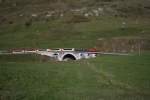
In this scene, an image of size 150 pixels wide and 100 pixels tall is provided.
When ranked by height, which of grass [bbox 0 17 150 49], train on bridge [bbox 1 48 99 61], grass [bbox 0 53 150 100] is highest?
grass [bbox 0 17 150 49]

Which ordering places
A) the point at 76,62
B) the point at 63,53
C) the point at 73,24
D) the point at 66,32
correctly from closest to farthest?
the point at 76,62 → the point at 63,53 → the point at 66,32 → the point at 73,24

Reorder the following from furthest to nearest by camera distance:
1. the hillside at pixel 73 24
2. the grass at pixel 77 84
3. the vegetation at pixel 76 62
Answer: the hillside at pixel 73 24
the vegetation at pixel 76 62
the grass at pixel 77 84

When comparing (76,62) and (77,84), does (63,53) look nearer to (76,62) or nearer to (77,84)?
(76,62)

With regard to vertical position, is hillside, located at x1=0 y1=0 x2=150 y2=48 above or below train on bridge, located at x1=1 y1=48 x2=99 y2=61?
above

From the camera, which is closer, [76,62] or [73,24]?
[76,62]

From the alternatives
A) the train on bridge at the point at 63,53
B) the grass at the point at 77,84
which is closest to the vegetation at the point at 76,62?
the grass at the point at 77,84

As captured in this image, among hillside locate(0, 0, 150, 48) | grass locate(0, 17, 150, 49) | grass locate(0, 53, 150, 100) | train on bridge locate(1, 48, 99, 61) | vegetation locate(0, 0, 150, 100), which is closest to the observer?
grass locate(0, 53, 150, 100)

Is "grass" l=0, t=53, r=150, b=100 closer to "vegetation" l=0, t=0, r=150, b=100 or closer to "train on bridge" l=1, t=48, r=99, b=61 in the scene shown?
"vegetation" l=0, t=0, r=150, b=100

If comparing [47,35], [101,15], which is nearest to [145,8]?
[101,15]

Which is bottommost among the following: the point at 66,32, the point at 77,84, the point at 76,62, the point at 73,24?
the point at 77,84

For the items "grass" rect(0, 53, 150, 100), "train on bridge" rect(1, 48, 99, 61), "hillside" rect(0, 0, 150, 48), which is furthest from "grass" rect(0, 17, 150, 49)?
"grass" rect(0, 53, 150, 100)

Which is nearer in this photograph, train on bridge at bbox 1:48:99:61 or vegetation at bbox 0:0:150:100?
vegetation at bbox 0:0:150:100

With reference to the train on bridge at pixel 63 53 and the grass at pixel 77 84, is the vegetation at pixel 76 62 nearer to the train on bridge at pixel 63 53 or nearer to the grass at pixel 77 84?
the grass at pixel 77 84

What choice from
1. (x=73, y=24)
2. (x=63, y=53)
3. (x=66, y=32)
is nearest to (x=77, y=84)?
(x=63, y=53)
